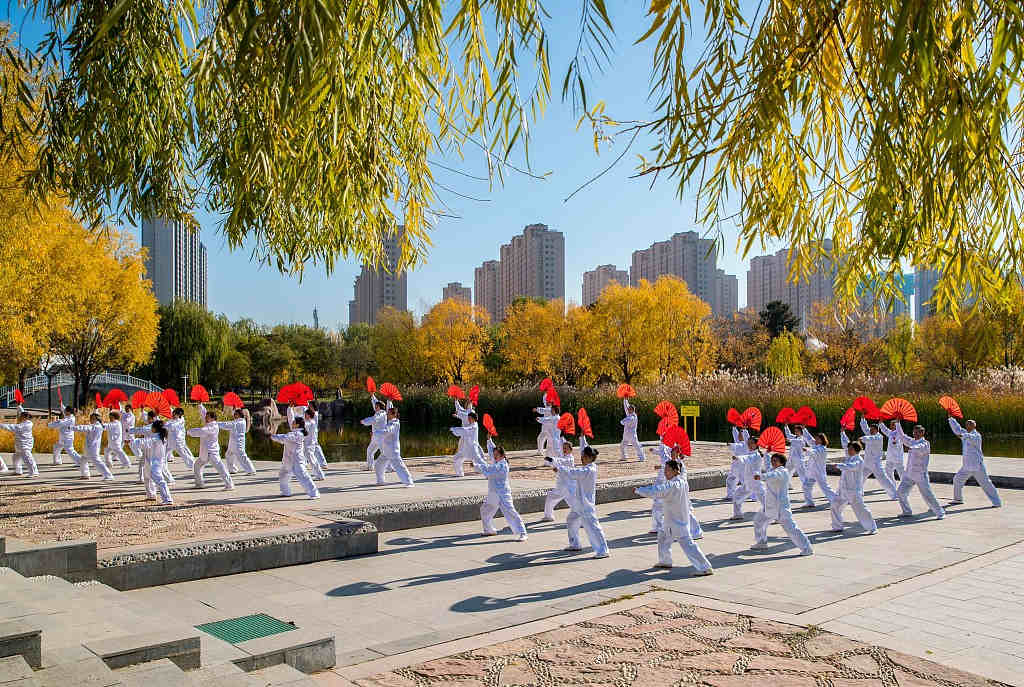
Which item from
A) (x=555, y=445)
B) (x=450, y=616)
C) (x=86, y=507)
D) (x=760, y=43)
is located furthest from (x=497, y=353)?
(x=760, y=43)

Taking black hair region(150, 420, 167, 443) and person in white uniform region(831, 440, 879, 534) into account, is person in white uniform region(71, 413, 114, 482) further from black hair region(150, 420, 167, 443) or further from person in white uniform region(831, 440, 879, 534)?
person in white uniform region(831, 440, 879, 534)

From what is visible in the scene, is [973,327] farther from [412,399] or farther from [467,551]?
[412,399]

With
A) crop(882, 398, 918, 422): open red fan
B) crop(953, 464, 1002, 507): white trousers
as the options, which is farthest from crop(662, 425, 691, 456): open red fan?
crop(953, 464, 1002, 507): white trousers

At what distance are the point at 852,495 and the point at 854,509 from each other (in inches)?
8.6

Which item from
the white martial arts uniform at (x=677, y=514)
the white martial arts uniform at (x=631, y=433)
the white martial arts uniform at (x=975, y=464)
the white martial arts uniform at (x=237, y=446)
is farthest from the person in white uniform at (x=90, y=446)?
the white martial arts uniform at (x=975, y=464)

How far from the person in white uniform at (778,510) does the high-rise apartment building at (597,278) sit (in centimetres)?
8092

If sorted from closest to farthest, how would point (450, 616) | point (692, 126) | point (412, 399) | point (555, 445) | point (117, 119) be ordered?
point (692, 126) → point (117, 119) → point (450, 616) → point (555, 445) → point (412, 399)

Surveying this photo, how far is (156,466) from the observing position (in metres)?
12.0

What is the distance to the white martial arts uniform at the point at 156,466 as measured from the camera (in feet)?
39.2

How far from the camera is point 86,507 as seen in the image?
11.7m

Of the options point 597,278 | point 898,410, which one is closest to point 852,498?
point 898,410

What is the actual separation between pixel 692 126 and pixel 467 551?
7.87 metres

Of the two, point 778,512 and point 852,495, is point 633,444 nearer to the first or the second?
point 852,495

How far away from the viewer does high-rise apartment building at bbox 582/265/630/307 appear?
302ft
